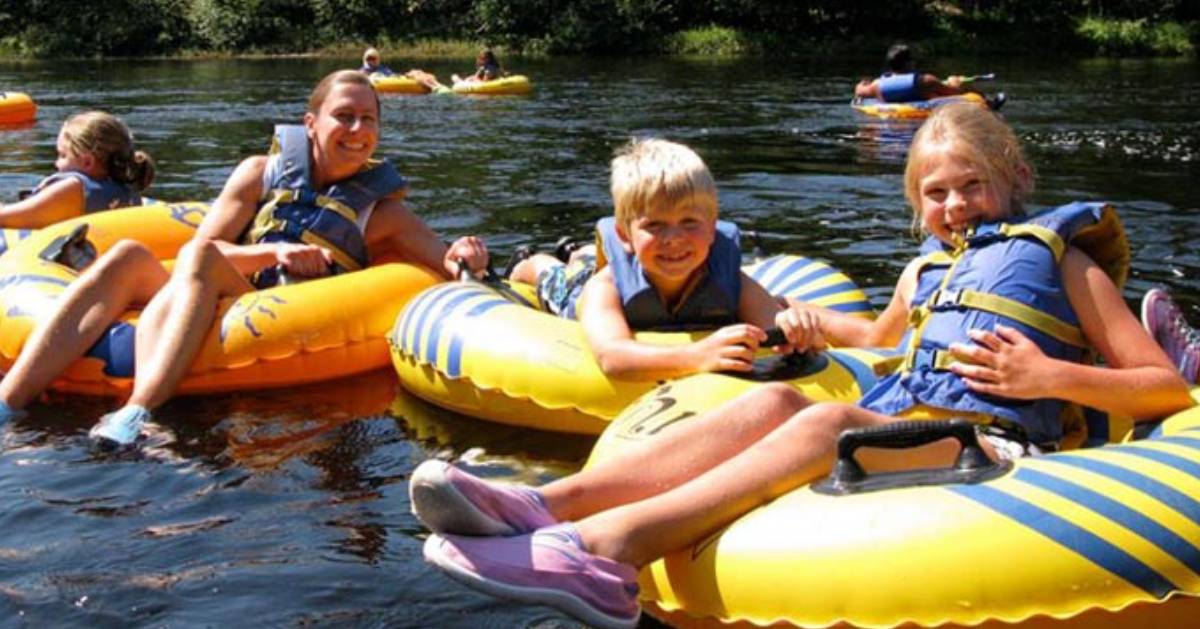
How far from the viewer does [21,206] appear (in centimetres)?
632

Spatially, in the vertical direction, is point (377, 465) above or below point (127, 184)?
below

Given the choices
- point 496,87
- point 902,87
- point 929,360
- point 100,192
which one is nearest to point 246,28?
point 496,87

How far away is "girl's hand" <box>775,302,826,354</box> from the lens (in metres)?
3.93

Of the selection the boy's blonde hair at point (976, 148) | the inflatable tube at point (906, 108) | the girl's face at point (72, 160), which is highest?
the boy's blonde hair at point (976, 148)

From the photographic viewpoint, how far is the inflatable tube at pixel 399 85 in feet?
64.4

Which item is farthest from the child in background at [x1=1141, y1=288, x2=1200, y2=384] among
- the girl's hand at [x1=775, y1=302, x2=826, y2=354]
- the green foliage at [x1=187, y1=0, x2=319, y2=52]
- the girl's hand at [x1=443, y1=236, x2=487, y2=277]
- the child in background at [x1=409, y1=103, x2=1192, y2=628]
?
the green foliage at [x1=187, y1=0, x2=319, y2=52]

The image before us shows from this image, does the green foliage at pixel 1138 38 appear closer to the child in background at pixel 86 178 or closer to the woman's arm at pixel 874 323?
the child in background at pixel 86 178

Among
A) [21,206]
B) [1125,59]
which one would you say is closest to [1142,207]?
[21,206]

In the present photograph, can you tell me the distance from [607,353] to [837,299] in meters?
1.38

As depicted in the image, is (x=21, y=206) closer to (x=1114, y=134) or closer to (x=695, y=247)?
(x=695, y=247)

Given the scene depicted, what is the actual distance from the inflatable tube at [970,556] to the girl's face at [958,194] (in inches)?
32.4

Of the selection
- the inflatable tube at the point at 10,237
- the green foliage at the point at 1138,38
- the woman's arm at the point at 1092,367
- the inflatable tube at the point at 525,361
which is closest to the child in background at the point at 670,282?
the inflatable tube at the point at 525,361

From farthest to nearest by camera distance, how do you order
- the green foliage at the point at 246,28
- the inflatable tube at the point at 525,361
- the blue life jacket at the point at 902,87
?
the green foliage at the point at 246,28 < the blue life jacket at the point at 902,87 < the inflatable tube at the point at 525,361

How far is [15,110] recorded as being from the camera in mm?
15633
